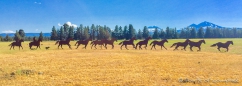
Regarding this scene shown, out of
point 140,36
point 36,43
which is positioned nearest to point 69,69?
point 36,43

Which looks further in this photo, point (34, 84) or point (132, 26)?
point (132, 26)

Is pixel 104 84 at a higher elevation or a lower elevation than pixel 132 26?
lower

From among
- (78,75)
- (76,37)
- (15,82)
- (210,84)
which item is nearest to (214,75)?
→ (210,84)

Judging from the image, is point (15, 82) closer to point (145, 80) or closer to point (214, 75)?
point (145, 80)

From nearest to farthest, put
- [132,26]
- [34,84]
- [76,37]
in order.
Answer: [34,84], [76,37], [132,26]

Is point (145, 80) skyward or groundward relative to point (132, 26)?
groundward

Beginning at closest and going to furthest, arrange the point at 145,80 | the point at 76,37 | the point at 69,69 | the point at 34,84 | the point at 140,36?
the point at 34,84 < the point at 145,80 < the point at 69,69 < the point at 76,37 < the point at 140,36

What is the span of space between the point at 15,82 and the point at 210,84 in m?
10.4

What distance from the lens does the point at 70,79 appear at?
467 inches

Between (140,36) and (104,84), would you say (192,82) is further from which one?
(140,36)

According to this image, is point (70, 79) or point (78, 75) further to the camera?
point (78, 75)

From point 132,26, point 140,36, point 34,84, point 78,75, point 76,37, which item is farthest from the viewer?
point 140,36

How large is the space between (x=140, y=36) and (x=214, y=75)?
127337mm

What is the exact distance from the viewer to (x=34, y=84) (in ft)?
35.5
